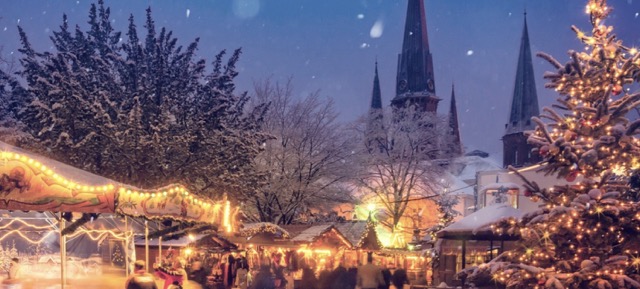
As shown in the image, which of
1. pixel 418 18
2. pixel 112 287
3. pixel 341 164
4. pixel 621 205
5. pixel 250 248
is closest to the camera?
pixel 621 205

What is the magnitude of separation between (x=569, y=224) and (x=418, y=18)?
71.2 meters

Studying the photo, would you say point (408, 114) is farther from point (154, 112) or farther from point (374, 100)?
point (374, 100)

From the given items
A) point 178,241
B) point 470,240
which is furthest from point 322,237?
point 178,241

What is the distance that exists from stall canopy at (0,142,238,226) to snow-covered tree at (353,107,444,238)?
2719cm

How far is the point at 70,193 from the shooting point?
9.15 meters

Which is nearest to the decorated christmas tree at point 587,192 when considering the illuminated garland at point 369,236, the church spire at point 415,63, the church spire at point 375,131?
the illuminated garland at point 369,236

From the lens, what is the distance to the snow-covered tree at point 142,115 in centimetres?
1964

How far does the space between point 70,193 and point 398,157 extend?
34279 millimetres

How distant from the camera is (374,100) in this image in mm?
80500

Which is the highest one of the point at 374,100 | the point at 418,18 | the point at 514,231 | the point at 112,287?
the point at 418,18

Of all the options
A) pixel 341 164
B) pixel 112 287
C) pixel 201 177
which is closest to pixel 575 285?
Answer: pixel 112 287

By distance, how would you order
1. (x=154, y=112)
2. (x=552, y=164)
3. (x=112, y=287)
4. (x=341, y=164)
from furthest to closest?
(x=341, y=164) < (x=154, y=112) < (x=112, y=287) < (x=552, y=164)

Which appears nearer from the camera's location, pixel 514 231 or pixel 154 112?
pixel 514 231

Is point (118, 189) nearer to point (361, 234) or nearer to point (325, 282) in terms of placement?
point (325, 282)
